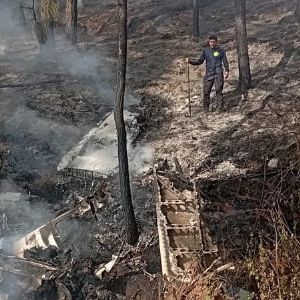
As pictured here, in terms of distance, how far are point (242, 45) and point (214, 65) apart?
1.23m

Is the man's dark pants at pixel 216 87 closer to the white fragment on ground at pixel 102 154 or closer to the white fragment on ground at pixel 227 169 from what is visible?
the white fragment on ground at pixel 102 154

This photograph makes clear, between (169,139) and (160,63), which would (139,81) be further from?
(169,139)

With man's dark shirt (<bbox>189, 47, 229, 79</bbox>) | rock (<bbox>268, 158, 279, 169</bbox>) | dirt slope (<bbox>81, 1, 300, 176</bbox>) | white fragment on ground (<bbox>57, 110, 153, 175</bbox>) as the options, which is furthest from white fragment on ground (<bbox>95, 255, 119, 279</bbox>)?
man's dark shirt (<bbox>189, 47, 229, 79</bbox>)

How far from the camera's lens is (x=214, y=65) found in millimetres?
10016

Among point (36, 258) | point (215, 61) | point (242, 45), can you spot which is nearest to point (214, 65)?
point (215, 61)

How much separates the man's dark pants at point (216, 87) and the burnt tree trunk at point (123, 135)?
3.89 m

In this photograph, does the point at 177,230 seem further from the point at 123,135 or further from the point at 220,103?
the point at 220,103

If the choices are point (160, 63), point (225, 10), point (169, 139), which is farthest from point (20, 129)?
point (225, 10)

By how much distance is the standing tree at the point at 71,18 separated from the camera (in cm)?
1529

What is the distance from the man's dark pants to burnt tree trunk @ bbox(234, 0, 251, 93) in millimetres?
1026

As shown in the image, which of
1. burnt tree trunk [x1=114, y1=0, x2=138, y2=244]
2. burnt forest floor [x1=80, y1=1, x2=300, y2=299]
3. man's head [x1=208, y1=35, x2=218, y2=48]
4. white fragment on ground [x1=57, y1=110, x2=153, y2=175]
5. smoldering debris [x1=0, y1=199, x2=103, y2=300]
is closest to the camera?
burnt forest floor [x1=80, y1=1, x2=300, y2=299]

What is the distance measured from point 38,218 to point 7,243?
869mm

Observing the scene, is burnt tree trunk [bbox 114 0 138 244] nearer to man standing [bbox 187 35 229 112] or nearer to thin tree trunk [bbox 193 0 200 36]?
man standing [bbox 187 35 229 112]

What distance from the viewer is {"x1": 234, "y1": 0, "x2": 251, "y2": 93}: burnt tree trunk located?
10602 mm
